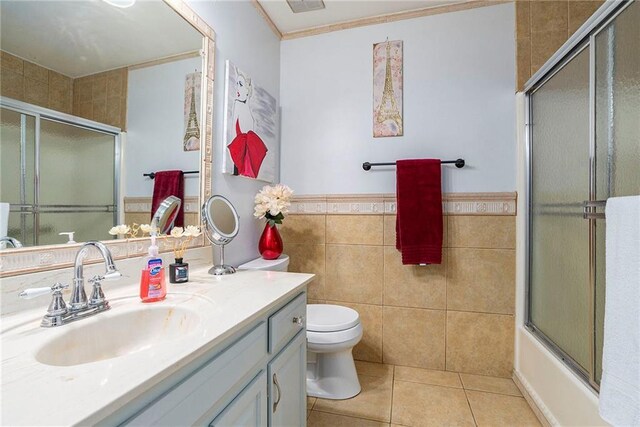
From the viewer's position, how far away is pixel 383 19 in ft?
6.55

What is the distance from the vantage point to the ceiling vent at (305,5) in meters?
1.85

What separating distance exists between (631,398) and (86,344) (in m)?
1.41

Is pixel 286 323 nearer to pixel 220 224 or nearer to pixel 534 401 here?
pixel 220 224

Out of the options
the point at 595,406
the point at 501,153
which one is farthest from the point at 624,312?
the point at 501,153

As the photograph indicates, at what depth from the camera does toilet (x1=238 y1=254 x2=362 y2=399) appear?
5.02 feet

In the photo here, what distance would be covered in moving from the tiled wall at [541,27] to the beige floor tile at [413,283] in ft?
4.10

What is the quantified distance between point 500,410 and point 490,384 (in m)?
0.23

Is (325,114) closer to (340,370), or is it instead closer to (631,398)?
(340,370)

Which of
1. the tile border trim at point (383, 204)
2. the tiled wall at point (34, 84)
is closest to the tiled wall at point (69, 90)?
the tiled wall at point (34, 84)

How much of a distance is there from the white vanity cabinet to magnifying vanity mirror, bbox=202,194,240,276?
1.38 ft

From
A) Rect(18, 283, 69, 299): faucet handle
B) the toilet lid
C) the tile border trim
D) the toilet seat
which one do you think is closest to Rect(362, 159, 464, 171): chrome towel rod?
the tile border trim

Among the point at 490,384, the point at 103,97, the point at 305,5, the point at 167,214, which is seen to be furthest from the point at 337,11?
the point at 490,384

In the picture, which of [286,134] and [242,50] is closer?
[242,50]

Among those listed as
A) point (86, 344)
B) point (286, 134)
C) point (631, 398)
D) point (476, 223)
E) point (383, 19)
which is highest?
point (383, 19)
